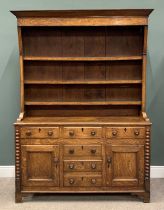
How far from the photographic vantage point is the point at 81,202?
2.89m

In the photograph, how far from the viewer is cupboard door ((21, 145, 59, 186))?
2.83 meters

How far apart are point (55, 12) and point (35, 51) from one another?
52 cm

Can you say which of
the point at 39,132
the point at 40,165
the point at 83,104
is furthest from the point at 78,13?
the point at 40,165

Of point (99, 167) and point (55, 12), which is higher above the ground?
point (55, 12)

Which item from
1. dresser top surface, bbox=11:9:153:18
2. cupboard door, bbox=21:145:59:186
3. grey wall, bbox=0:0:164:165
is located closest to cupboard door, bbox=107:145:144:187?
cupboard door, bbox=21:145:59:186

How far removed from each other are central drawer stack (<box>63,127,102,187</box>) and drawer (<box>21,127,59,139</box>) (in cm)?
9

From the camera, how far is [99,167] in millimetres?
2838

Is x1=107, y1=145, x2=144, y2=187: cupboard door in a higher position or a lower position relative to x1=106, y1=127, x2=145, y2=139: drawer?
lower

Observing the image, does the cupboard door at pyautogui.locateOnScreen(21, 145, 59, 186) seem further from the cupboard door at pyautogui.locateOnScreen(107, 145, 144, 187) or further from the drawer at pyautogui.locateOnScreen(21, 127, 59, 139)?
the cupboard door at pyautogui.locateOnScreen(107, 145, 144, 187)

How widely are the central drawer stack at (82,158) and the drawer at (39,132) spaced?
88 millimetres

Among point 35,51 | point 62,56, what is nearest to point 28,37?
point 35,51

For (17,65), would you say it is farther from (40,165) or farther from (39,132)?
(40,165)

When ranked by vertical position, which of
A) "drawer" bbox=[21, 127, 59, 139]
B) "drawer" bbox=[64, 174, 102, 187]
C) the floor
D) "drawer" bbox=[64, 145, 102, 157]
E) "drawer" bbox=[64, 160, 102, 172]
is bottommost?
the floor

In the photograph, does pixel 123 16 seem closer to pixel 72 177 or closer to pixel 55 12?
pixel 55 12
